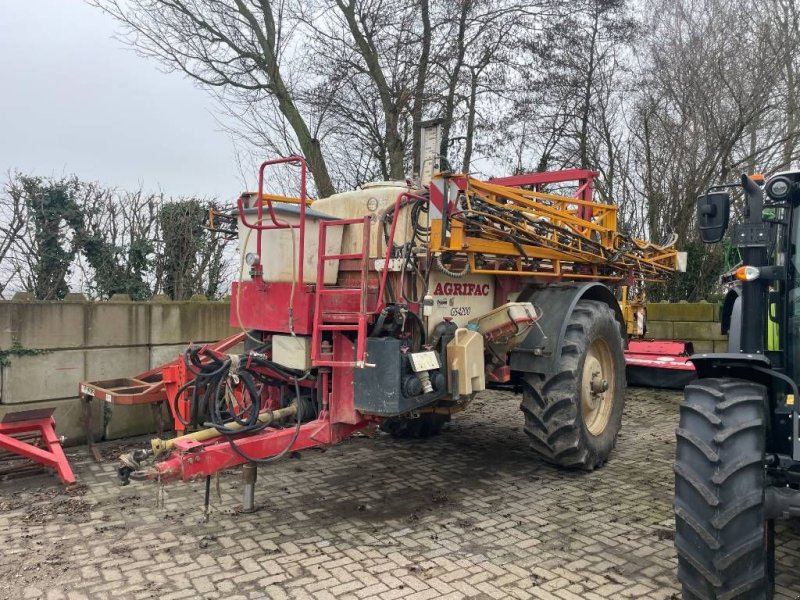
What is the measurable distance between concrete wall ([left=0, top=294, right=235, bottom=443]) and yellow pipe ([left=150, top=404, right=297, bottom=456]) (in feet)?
8.02

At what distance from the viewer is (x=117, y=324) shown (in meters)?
6.41

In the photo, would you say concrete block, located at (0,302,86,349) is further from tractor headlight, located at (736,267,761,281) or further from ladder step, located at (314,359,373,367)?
tractor headlight, located at (736,267,761,281)

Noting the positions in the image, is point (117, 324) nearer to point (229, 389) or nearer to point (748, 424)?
point (229, 389)

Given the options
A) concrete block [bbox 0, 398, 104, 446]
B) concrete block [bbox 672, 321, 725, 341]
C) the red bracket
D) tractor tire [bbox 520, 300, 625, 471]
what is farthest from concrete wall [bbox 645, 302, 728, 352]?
the red bracket

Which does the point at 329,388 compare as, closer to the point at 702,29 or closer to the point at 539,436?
the point at 539,436

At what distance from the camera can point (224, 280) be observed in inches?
312

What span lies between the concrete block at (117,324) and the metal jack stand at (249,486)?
275cm

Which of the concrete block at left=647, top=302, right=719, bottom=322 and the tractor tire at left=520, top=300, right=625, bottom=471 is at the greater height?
the concrete block at left=647, top=302, right=719, bottom=322

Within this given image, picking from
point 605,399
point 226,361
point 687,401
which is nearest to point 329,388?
point 226,361

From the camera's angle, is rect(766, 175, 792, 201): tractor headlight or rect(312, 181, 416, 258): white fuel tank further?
rect(312, 181, 416, 258): white fuel tank

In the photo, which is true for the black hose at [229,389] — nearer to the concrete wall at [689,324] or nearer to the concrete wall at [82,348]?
the concrete wall at [82,348]

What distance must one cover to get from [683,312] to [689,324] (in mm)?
223

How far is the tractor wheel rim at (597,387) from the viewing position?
5.43m

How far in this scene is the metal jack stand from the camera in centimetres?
420
